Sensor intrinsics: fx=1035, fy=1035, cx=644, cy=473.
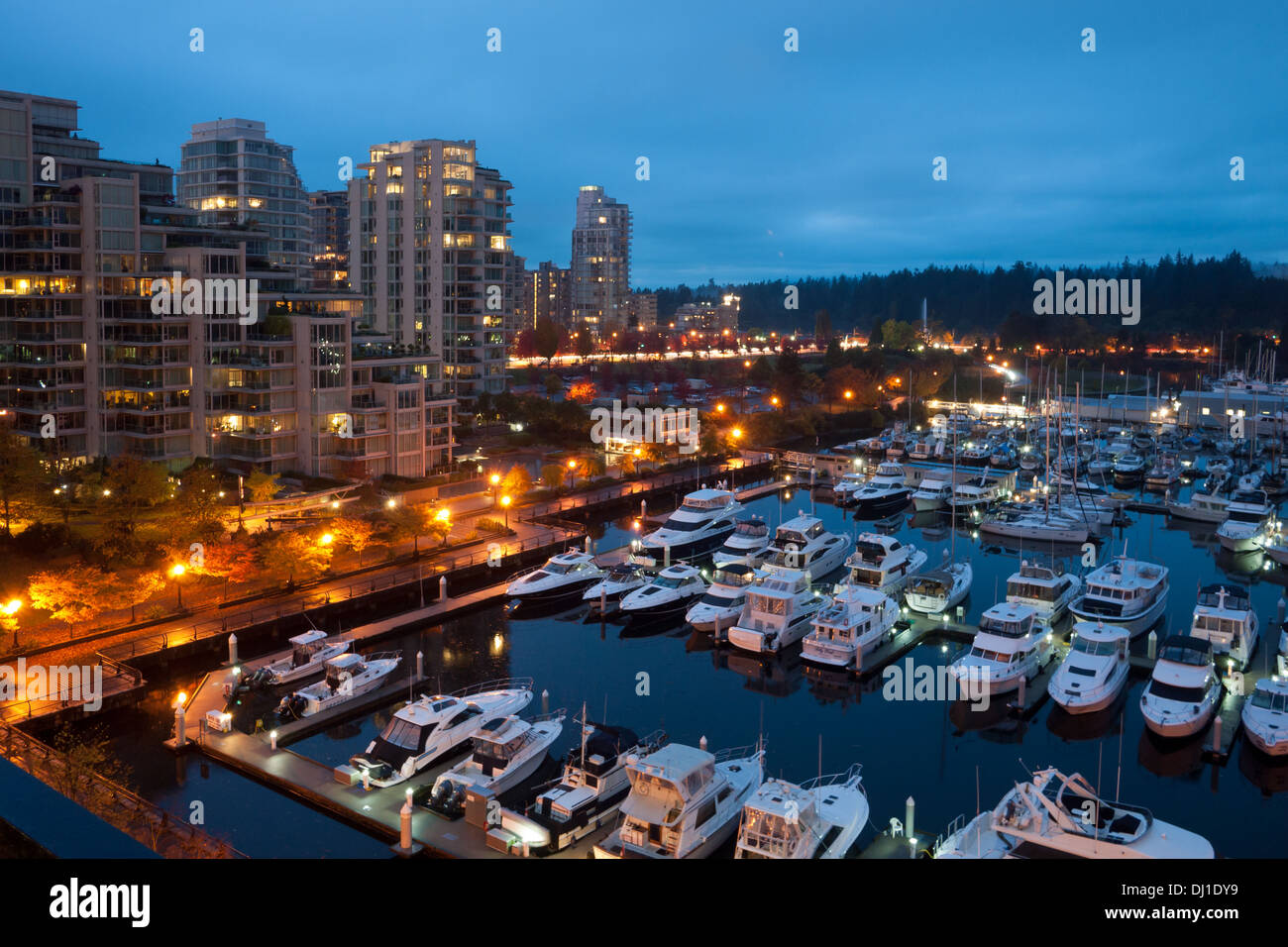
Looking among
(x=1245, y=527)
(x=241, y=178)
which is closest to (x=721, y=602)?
(x=1245, y=527)

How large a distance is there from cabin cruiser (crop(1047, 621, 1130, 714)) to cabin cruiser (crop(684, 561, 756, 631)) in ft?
29.1

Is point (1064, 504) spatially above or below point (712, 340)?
below

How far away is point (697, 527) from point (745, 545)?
318 cm

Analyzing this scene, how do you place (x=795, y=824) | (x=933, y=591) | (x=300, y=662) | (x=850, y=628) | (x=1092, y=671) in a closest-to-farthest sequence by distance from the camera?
(x=795, y=824) → (x=1092, y=671) → (x=300, y=662) → (x=850, y=628) → (x=933, y=591)

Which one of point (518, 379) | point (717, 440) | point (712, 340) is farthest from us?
point (712, 340)

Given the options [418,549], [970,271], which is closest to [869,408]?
[418,549]

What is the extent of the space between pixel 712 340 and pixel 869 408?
80.4 m

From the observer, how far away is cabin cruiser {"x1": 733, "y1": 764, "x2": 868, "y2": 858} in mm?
16188

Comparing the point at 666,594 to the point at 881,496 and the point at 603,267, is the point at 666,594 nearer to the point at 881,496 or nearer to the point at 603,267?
the point at 881,496

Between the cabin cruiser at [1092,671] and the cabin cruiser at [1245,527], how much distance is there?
17.6 metres

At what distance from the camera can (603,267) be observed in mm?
167250

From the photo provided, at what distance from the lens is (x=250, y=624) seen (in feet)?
91.1
